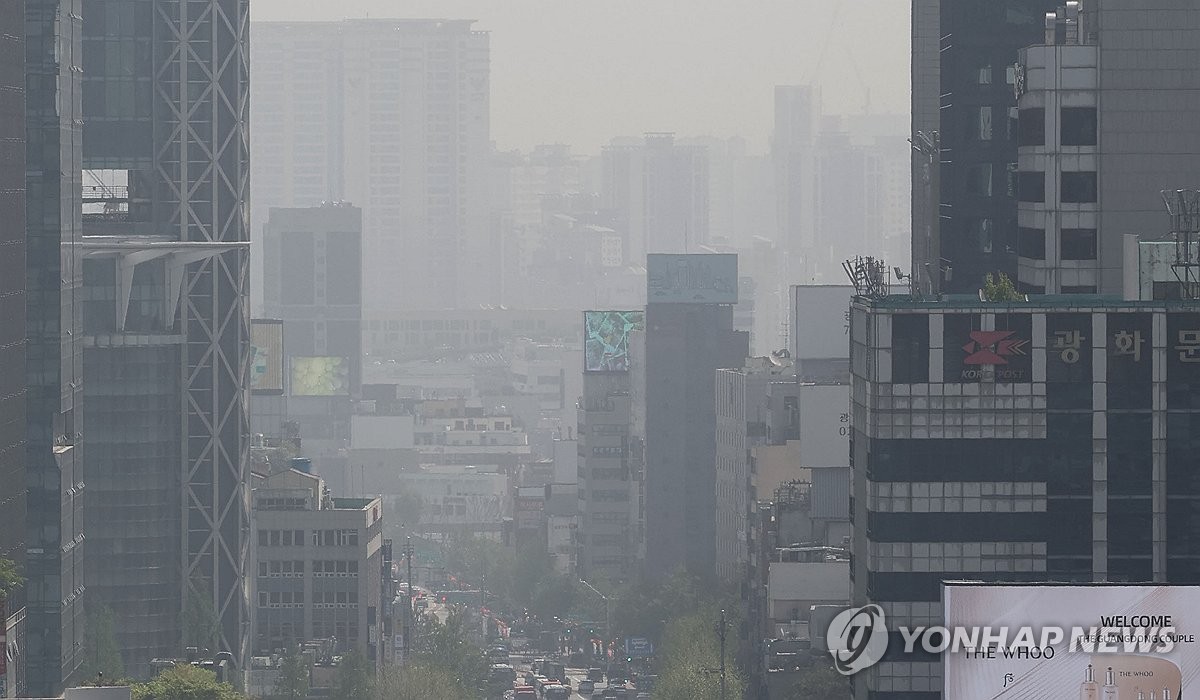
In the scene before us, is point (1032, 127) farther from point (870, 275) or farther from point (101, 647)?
point (101, 647)

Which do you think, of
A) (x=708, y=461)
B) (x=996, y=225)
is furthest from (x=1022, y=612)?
(x=708, y=461)

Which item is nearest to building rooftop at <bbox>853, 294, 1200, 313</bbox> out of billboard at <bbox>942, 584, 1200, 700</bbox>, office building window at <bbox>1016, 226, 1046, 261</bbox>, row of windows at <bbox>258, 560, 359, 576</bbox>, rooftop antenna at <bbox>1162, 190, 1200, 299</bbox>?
rooftop antenna at <bbox>1162, 190, 1200, 299</bbox>

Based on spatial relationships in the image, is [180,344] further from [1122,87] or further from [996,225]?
[1122,87]

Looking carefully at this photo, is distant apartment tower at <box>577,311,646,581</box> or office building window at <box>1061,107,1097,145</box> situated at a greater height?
office building window at <box>1061,107,1097,145</box>

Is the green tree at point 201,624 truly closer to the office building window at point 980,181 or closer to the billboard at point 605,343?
the office building window at point 980,181

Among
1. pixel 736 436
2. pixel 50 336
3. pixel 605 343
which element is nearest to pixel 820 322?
pixel 736 436

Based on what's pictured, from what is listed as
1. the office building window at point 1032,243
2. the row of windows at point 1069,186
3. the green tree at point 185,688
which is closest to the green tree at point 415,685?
the green tree at point 185,688

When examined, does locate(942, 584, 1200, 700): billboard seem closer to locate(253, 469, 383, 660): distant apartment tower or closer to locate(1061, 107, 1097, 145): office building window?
locate(1061, 107, 1097, 145): office building window
